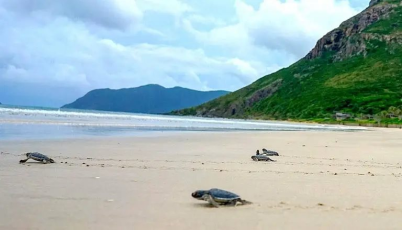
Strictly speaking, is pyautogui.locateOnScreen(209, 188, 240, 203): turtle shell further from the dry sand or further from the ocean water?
the ocean water

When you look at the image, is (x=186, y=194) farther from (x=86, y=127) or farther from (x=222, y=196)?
(x=86, y=127)

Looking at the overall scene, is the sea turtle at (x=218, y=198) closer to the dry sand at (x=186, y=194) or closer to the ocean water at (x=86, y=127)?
the dry sand at (x=186, y=194)

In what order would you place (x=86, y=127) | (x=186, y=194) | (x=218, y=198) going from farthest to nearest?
(x=86, y=127)
(x=186, y=194)
(x=218, y=198)

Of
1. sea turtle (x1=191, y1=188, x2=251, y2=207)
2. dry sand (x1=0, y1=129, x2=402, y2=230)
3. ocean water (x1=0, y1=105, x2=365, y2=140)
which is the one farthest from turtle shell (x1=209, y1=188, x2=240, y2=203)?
ocean water (x1=0, y1=105, x2=365, y2=140)

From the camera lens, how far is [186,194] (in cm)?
1081

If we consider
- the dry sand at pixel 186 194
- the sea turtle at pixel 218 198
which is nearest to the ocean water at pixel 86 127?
the dry sand at pixel 186 194

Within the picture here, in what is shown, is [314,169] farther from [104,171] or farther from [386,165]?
[104,171]

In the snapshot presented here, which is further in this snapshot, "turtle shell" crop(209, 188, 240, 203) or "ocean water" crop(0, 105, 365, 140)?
"ocean water" crop(0, 105, 365, 140)

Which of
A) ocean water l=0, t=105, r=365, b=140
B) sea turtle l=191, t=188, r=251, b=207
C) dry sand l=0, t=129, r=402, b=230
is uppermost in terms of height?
ocean water l=0, t=105, r=365, b=140

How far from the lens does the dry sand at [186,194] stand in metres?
8.05

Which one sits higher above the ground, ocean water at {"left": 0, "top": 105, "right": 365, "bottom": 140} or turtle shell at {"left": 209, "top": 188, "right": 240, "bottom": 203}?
ocean water at {"left": 0, "top": 105, "right": 365, "bottom": 140}

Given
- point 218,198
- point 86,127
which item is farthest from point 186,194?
point 86,127

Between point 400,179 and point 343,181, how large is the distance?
2.11 meters

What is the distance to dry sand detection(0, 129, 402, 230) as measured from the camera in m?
8.05
